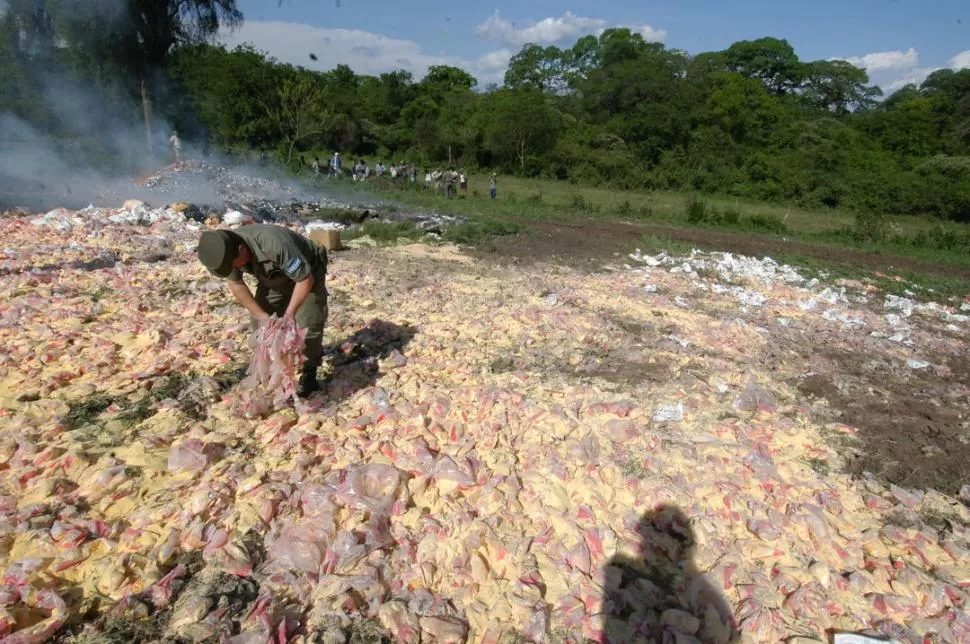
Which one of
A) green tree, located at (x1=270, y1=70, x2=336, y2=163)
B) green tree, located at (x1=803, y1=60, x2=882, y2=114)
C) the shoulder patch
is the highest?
green tree, located at (x1=803, y1=60, x2=882, y2=114)

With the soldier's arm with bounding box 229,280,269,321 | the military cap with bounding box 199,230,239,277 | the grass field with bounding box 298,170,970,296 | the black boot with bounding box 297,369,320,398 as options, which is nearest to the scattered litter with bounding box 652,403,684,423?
the black boot with bounding box 297,369,320,398

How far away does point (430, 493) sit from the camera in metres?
3.06

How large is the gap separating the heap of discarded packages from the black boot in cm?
14

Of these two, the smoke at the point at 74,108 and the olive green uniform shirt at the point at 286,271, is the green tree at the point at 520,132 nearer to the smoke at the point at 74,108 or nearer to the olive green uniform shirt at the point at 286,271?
the smoke at the point at 74,108

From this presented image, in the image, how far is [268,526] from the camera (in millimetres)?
2766

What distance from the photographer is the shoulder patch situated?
3.40 m

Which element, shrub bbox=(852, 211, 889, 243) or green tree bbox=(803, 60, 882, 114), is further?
green tree bbox=(803, 60, 882, 114)

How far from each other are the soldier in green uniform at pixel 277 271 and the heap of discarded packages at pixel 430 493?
50 centimetres

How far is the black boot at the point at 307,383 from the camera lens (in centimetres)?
390

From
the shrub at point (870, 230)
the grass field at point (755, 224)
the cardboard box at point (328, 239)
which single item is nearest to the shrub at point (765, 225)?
the grass field at point (755, 224)

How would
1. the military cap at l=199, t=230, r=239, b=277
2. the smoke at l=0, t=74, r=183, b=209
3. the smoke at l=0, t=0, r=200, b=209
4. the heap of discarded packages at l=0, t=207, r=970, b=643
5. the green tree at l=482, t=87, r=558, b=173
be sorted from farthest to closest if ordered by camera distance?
the green tree at l=482, t=87, r=558, b=173
the smoke at l=0, t=0, r=200, b=209
the smoke at l=0, t=74, r=183, b=209
the military cap at l=199, t=230, r=239, b=277
the heap of discarded packages at l=0, t=207, r=970, b=643

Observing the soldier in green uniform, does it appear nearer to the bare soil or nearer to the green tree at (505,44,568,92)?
the bare soil

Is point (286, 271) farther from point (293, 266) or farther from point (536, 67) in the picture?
point (536, 67)

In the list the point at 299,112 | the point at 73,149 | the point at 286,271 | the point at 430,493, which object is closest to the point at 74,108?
the point at 73,149
